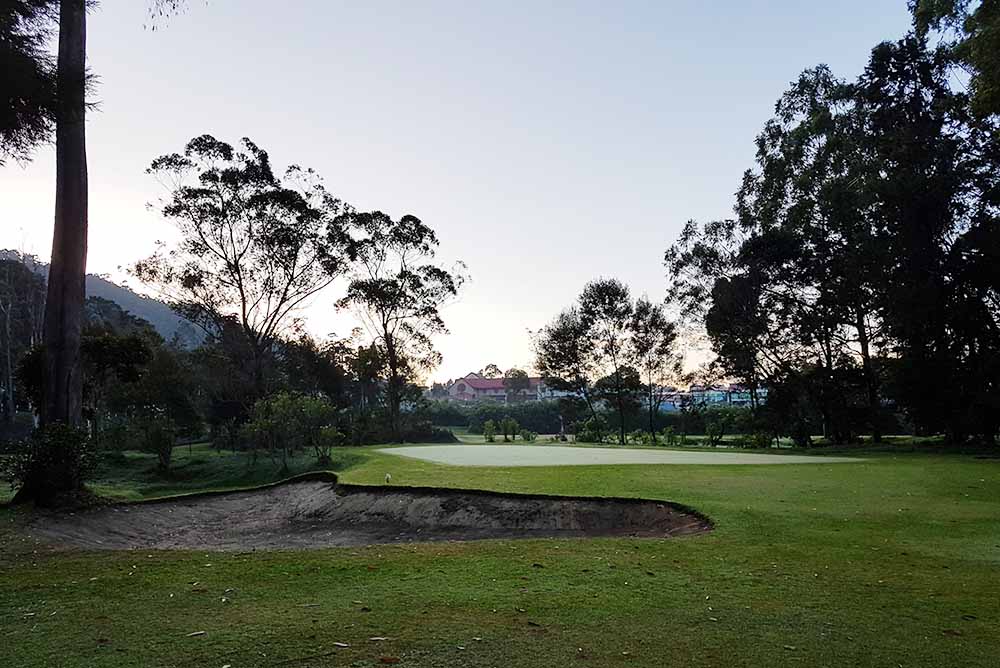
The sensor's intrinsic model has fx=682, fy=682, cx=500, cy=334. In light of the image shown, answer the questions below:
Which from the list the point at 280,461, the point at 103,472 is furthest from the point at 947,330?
the point at 103,472

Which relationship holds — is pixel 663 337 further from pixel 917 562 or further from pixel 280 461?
pixel 917 562

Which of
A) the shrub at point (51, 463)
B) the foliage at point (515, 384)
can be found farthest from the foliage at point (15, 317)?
the foliage at point (515, 384)

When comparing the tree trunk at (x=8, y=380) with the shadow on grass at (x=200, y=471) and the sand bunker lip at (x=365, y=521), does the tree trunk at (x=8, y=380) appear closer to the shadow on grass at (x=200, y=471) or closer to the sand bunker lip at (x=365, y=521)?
the shadow on grass at (x=200, y=471)

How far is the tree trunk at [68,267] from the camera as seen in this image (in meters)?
13.6

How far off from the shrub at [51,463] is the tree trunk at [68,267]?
80cm

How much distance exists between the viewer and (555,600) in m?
5.76

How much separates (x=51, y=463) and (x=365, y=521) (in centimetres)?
585

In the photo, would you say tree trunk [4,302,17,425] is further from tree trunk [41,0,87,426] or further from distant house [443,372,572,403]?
distant house [443,372,572,403]

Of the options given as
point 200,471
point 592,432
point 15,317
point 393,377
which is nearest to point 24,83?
point 200,471

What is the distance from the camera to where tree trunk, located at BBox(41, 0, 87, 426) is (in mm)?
13555

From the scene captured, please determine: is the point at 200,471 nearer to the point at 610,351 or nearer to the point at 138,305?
the point at 610,351

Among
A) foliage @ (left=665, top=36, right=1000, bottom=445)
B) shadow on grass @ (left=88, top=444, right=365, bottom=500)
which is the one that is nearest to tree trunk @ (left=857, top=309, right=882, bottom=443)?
foliage @ (left=665, top=36, right=1000, bottom=445)

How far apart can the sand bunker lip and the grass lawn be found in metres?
1.21

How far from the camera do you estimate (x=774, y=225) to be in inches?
1379
